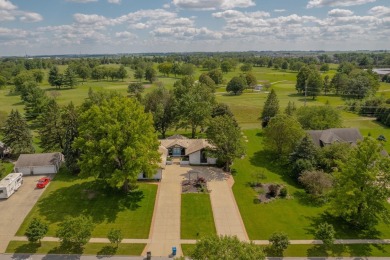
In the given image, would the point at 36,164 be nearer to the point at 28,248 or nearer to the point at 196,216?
the point at 28,248

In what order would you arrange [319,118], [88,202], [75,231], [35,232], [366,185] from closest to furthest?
[75,231], [35,232], [366,185], [88,202], [319,118]

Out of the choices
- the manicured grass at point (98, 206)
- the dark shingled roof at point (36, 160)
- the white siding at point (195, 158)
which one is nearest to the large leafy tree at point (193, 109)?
the white siding at point (195, 158)

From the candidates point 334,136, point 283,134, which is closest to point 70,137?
point 283,134

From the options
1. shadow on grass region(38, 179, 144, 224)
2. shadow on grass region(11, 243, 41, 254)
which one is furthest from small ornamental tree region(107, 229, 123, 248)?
shadow on grass region(11, 243, 41, 254)

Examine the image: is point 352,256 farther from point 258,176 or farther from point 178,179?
point 178,179

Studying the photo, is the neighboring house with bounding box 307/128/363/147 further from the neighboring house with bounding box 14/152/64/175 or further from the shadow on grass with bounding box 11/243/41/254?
the shadow on grass with bounding box 11/243/41/254

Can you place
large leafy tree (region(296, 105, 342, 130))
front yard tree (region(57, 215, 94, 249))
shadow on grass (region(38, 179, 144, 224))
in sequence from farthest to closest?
large leafy tree (region(296, 105, 342, 130)) < shadow on grass (region(38, 179, 144, 224)) < front yard tree (region(57, 215, 94, 249))

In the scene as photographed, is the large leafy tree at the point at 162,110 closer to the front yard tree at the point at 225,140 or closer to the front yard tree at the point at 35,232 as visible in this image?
the front yard tree at the point at 225,140
